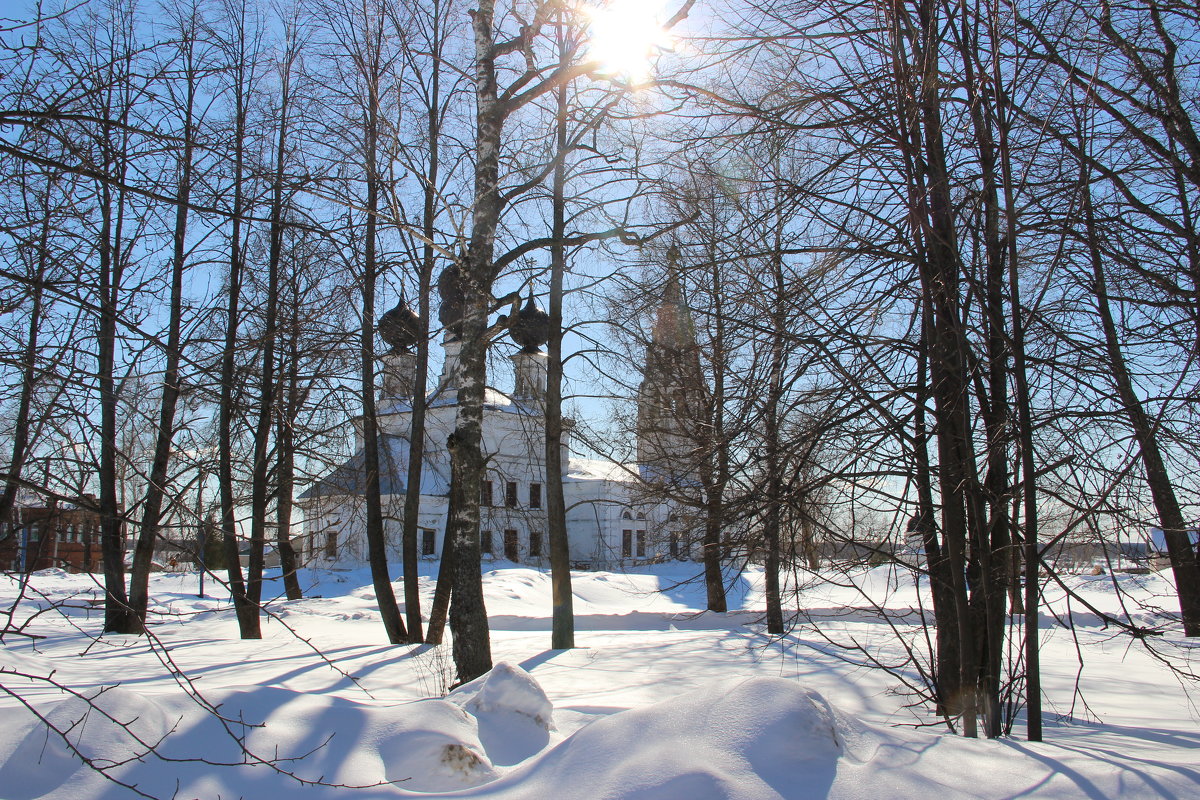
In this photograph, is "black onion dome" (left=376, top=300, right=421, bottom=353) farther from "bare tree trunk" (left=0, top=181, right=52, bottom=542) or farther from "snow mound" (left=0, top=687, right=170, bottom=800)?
"snow mound" (left=0, top=687, right=170, bottom=800)

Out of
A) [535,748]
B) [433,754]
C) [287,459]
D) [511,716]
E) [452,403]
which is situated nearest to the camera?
[433,754]

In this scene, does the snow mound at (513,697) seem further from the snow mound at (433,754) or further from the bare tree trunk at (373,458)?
the bare tree trunk at (373,458)

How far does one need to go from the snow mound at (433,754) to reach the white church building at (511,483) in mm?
1841

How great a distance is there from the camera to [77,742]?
3.26 m

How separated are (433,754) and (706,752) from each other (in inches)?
54.7

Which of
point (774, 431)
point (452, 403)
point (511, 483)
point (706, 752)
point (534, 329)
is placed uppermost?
point (452, 403)

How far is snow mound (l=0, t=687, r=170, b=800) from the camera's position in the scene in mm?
3092

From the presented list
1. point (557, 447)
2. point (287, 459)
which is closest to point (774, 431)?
point (287, 459)

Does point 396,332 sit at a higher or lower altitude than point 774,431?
higher

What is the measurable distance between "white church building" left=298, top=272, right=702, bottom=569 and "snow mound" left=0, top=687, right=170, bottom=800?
299cm

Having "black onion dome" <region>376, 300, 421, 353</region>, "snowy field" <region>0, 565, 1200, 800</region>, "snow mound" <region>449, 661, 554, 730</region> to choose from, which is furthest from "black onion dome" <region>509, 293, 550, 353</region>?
"snow mound" <region>449, 661, 554, 730</region>

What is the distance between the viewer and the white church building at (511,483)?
974 cm

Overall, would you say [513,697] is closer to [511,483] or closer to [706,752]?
[706,752]

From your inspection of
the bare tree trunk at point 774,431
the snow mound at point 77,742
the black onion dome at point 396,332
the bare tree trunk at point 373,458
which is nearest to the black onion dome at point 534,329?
the black onion dome at point 396,332
